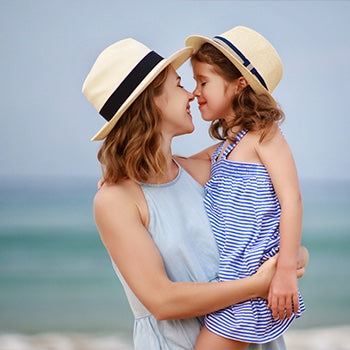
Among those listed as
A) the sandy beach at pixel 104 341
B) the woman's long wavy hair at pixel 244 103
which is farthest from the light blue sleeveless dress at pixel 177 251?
the sandy beach at pixel 104 341

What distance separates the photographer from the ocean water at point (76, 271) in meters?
5.14

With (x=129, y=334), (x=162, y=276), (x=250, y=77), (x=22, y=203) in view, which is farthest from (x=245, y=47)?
(x=22, y=203)

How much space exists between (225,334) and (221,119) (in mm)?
646

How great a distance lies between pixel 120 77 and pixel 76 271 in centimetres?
363

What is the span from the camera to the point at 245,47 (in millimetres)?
2141

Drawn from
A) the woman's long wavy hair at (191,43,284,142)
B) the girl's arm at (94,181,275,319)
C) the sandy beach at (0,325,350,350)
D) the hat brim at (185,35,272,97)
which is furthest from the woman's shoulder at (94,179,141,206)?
the sandy beach at (0,325,350,350)

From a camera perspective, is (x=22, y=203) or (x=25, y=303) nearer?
(x=25, y=303)

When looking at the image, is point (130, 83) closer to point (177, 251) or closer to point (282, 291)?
point (177, 251)

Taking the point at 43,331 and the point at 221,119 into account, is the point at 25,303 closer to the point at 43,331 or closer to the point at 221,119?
the point at 43,331

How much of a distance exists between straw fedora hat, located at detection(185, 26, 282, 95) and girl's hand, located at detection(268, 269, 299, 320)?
1.73 ft

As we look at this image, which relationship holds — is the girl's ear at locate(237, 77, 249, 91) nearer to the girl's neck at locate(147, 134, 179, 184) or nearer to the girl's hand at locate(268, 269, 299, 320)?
the girl's neck at locate(147, 134, 179, 184)

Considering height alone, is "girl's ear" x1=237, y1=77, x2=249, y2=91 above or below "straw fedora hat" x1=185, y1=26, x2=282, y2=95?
below

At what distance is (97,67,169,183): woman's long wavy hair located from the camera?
1.99m

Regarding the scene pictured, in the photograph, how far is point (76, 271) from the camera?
5434mm
